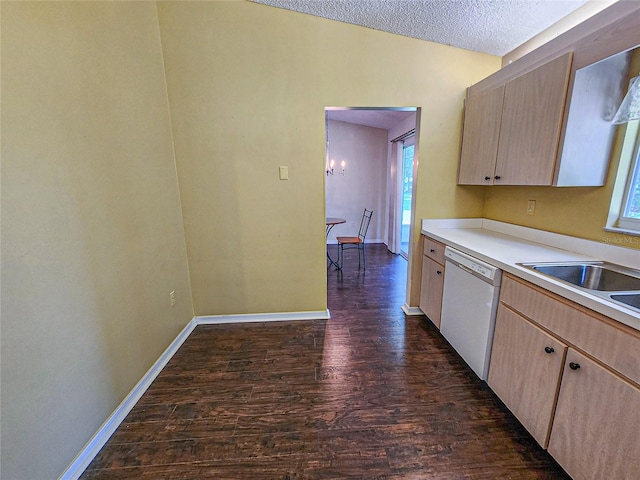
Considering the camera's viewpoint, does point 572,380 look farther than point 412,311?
No

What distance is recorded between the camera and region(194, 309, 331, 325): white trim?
8.73ft

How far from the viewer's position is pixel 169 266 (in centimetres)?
218

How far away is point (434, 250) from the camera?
2.36 metres

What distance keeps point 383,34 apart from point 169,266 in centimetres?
266

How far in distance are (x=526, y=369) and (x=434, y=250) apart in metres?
1.14

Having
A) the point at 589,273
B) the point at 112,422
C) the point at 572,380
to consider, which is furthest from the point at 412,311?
the point at 112,422

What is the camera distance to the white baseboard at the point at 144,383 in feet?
4.27

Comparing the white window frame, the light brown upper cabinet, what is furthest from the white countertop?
the light brown upper cabinet

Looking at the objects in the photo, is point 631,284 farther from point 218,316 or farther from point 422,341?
point 218,316

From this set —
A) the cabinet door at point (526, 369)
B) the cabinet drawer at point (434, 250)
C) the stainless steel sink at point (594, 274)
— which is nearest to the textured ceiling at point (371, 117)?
the cabinet drawer at point (434, 250)

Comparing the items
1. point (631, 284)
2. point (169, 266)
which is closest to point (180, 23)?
point (169, 266)

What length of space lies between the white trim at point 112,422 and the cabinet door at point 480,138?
115 inches

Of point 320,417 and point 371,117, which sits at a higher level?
point 371,117

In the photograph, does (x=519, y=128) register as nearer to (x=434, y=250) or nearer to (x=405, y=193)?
(x=434, y=250)
